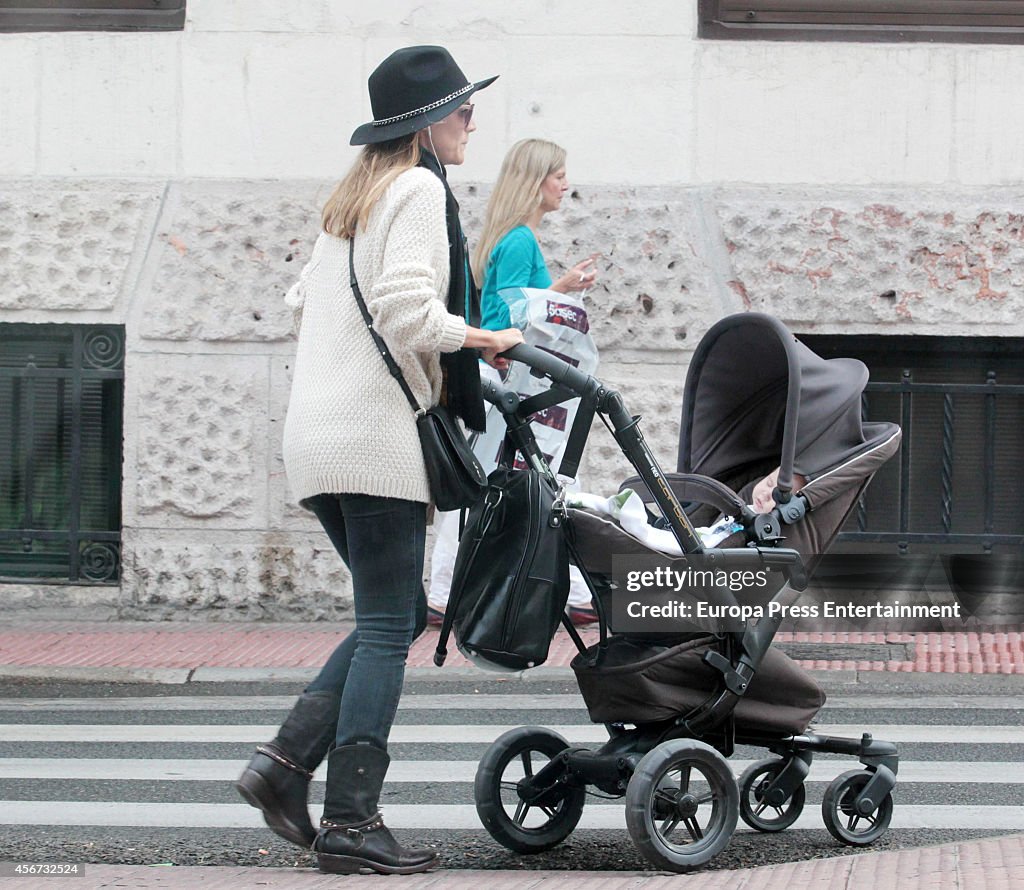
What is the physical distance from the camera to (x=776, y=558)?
436cm

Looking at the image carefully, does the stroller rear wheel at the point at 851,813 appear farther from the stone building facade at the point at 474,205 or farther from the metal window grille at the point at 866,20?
the metal window grille at the point at 866,20

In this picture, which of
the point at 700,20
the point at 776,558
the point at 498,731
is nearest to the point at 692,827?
the point at 776,558

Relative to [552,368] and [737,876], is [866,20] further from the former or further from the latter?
[737,876]

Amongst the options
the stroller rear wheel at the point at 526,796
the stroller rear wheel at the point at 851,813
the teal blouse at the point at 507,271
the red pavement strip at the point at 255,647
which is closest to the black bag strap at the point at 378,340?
the stroller rear wheel at the point at 526,796

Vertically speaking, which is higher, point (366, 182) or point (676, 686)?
point (366, 182)

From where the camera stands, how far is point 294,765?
4266 millimetres

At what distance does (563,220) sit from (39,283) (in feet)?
9.05

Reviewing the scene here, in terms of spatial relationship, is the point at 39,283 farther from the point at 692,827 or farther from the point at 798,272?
the point at 692,827

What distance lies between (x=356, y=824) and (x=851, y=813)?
1354 millimetres

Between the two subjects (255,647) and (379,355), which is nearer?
(379,355)

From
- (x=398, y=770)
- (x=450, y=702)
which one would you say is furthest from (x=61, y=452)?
(x=398, y=770)

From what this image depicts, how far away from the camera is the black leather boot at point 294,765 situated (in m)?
4.24

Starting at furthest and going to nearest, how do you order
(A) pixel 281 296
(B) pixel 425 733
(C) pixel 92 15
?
(C) pixel 92 15, (A) pixel 281 296, (B) pixel 425 733

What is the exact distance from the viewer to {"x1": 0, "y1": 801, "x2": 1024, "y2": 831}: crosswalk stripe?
16.3ft
